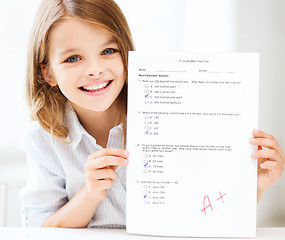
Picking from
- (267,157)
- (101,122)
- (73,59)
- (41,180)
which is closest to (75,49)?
(73,59)

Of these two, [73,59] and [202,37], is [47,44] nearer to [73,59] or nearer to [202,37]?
[73,59]

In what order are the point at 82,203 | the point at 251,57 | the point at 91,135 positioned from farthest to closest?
the point at 91,135 → the point at 82,203 → the point at 251,57

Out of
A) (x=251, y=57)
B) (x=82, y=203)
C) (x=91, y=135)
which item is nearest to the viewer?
(x=251, y=57)

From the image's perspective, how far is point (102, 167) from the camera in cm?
71

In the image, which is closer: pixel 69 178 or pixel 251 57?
pixel 251 57

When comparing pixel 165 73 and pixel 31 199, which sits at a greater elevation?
pixel 165 73

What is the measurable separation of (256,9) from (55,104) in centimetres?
62

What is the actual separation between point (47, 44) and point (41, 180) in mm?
334

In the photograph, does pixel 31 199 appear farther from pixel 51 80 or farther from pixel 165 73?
pixel 165 73

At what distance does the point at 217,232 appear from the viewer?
67cm

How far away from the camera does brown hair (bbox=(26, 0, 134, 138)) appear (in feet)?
2.39

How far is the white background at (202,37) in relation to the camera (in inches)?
38.0

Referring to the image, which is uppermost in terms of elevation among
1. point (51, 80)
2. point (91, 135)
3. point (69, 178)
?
point (51, 80)

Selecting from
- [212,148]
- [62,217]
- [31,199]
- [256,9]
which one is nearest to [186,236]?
[212,148]
